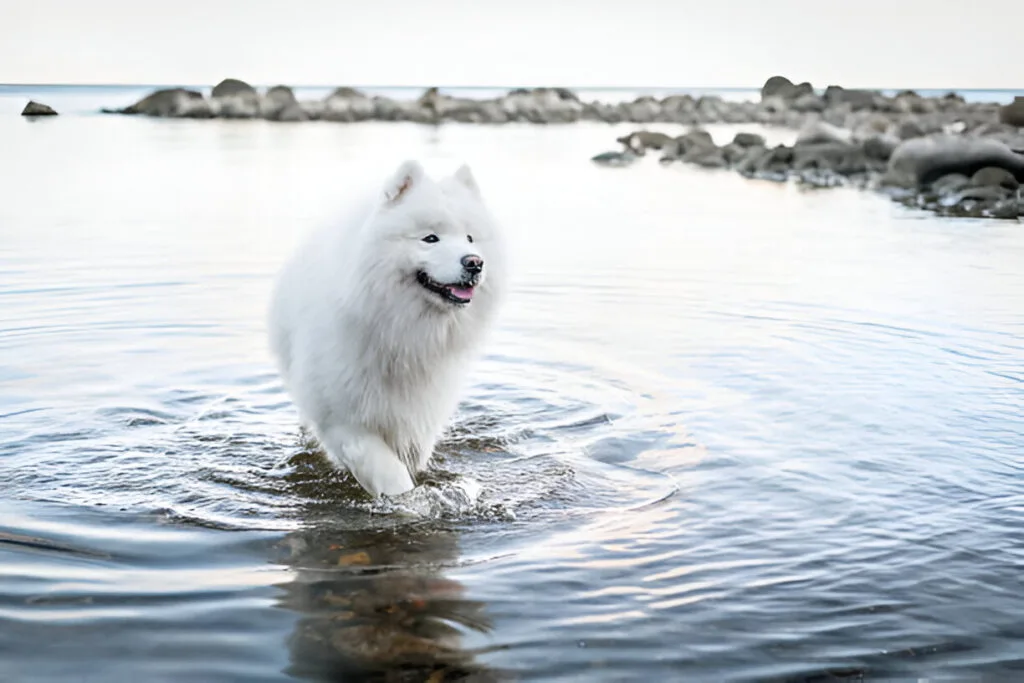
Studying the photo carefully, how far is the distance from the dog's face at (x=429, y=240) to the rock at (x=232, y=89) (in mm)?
50190

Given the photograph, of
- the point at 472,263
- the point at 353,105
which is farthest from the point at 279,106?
the point at 472,263

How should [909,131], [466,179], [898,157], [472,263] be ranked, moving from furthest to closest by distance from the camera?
[909,131] → [898,157] → [466,179] → [472,263]

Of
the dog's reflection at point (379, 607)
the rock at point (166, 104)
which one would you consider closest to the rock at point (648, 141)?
the rock at point (166, 104)

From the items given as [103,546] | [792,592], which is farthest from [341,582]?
[792,592]

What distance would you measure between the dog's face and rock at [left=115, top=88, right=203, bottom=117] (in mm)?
50053

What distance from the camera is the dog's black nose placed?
4383mm

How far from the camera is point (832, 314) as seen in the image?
925cm

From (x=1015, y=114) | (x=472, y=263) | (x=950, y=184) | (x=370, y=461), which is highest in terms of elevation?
(x=1015, y=114)

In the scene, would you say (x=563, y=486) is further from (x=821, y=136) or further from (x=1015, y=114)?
(x=1015, y=114)

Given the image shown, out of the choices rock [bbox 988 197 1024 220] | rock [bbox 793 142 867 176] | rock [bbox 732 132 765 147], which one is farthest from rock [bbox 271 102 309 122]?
rock [bbox 988 197 1024 220]

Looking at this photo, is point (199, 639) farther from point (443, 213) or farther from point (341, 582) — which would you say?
point (443, 213)

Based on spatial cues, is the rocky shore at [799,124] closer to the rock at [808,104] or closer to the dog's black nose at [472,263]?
the rock at [808,104]

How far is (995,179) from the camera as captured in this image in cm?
1833

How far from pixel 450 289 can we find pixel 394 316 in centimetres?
32
